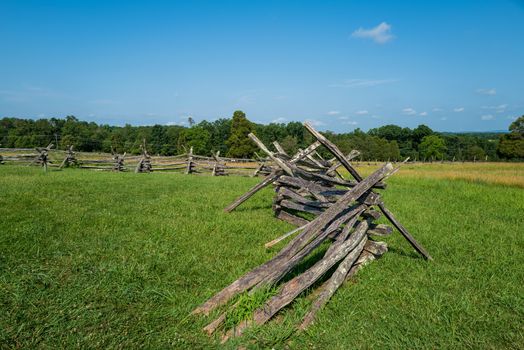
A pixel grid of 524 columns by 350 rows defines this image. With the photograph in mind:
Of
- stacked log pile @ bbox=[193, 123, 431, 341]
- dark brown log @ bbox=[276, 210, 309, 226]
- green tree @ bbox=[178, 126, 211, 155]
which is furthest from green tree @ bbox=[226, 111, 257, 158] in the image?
stacked log pile @ bbox=[193, 123, 431, 341]

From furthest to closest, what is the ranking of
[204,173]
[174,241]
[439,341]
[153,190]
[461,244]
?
[204,173] → [153,190] → [461,244] → [174,241] → [439,341]

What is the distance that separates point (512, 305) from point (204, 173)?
60.5ft

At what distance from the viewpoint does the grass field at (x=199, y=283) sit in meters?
2.74

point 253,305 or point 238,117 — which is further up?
point 238,117

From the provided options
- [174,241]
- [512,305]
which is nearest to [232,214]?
[174,241]

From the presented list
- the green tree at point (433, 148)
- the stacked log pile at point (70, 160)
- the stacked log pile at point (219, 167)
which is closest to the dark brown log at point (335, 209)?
the stacked log pile at point (219, 167)

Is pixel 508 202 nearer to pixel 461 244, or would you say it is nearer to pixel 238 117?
pixel 461 244

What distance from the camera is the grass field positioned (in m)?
2.74

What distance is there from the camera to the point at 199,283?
375 cm

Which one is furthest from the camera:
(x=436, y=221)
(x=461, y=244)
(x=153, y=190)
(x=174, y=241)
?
(x=153, y=190)

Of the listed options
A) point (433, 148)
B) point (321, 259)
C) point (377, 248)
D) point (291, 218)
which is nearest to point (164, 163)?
point (291, 218)

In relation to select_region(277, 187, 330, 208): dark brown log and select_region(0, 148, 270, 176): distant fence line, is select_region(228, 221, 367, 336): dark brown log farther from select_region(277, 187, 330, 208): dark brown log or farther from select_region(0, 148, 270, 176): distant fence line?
select_region(0, 148, 270, 176): distant fence line

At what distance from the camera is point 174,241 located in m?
5.09

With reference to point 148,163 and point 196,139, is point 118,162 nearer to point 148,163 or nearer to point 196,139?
point 148,163
